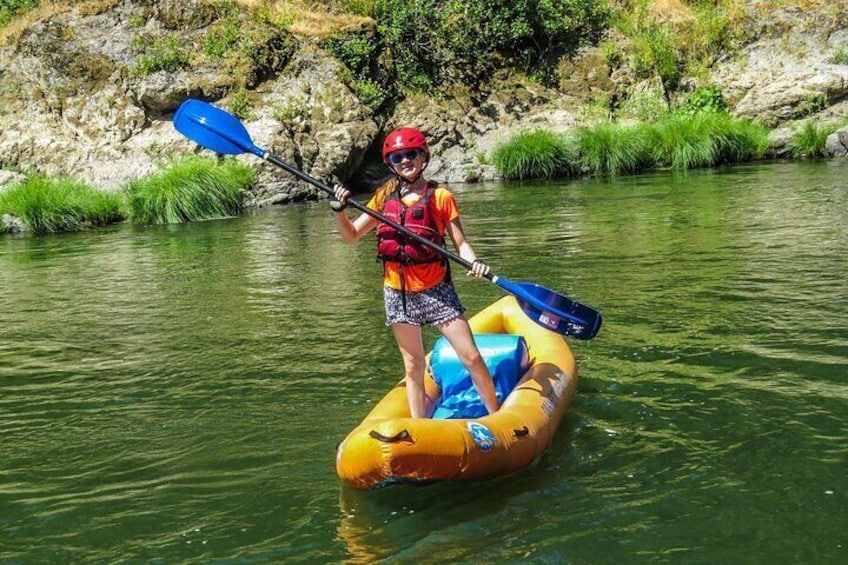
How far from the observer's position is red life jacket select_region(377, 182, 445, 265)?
405 centimetres

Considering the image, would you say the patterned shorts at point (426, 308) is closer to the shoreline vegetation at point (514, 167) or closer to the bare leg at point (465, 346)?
the bare leg at point (465, 346)

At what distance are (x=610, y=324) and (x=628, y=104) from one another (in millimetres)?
15677

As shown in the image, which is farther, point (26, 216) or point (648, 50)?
point (648, 50)

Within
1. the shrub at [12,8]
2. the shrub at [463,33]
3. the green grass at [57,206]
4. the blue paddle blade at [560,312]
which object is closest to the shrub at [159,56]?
the shrub at [12,8]

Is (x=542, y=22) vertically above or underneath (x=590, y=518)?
above

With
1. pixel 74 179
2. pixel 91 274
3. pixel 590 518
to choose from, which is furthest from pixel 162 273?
pixel 74 179

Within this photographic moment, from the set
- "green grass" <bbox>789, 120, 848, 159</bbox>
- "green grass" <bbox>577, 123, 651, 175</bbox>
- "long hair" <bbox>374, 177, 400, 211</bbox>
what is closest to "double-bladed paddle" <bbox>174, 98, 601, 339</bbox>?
"long hair" <bbox>374, 177, 400, 211</bbox>

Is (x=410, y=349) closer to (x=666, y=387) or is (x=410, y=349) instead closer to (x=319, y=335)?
(x=666, y=387)

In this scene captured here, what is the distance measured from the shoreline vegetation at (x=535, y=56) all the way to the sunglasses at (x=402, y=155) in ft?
39.9

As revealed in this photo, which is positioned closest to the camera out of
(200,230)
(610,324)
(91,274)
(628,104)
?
(610,324)

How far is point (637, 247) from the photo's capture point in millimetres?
9102

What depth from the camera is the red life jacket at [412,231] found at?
405cm

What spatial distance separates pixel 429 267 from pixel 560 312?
2.54 ft

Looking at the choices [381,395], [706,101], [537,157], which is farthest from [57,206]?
[706,101]
